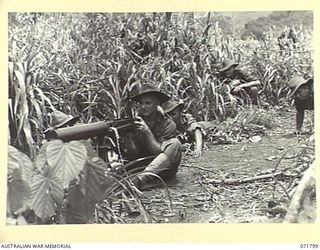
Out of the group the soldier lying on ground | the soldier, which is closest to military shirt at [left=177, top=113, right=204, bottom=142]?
the soldier lying on ground

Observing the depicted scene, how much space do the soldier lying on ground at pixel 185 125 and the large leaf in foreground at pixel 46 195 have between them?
25 cm

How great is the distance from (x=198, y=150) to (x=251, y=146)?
11cm

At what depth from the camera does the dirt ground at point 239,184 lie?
115 cm

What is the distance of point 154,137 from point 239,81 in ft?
0.68

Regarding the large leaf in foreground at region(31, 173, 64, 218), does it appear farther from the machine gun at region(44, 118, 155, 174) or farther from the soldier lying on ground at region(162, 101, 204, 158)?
the soldier lying on ground at region(162, 101, 204, 158)

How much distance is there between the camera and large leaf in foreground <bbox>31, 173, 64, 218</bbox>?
Result: 1.12m

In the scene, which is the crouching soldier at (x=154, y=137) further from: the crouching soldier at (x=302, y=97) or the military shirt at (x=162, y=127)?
the crouching soldier at (x=302, y=97)

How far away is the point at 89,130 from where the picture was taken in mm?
1161

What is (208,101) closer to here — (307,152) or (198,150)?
(198,150)

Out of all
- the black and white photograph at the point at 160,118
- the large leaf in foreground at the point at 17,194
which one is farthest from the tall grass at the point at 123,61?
the large leaf in foreground at the point at 17,194

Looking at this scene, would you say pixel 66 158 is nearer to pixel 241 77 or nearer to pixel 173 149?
pixel 173 149

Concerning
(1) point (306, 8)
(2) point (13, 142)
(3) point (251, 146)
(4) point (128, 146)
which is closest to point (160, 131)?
(4) point (128, 146)

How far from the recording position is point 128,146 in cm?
117

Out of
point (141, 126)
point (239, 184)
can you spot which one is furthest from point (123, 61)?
point (239, 184)
